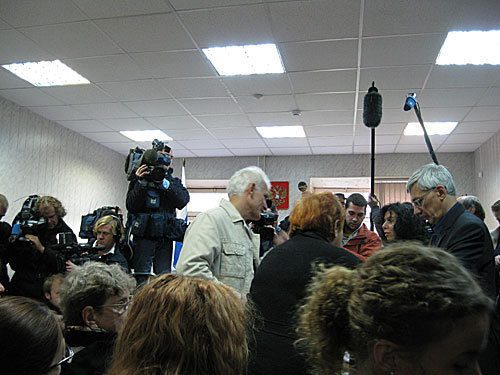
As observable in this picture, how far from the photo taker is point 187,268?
1781 millimetres

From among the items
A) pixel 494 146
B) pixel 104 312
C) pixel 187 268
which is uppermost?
pixel 494 146

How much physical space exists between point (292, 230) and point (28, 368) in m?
1.01

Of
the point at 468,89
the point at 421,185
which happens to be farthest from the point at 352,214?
the point at 468,89

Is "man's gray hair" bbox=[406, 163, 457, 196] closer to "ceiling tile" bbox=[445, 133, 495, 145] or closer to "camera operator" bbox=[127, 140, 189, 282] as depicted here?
"camera operator" bbox=[127, 140, 189, 282]

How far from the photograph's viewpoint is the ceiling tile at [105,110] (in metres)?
5.62

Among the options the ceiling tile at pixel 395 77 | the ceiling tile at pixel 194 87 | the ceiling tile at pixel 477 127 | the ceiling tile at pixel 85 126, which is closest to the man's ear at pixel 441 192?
the ceiling tile at pixel 395 77

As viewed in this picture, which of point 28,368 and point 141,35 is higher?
point 141,35

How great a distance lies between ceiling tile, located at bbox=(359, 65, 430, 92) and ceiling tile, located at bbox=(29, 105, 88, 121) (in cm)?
387

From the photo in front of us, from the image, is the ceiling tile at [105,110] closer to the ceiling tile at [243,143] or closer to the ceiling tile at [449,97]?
the ceiling tile at [243,143]

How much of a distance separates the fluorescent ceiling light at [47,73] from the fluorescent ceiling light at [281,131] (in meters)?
2.78

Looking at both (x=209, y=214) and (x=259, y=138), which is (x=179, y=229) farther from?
(x=259, y=138)

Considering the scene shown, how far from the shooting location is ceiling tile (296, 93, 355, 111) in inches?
200

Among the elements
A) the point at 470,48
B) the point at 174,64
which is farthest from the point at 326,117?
the point at 174,64

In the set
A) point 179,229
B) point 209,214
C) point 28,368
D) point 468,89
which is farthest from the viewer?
point 468,89
